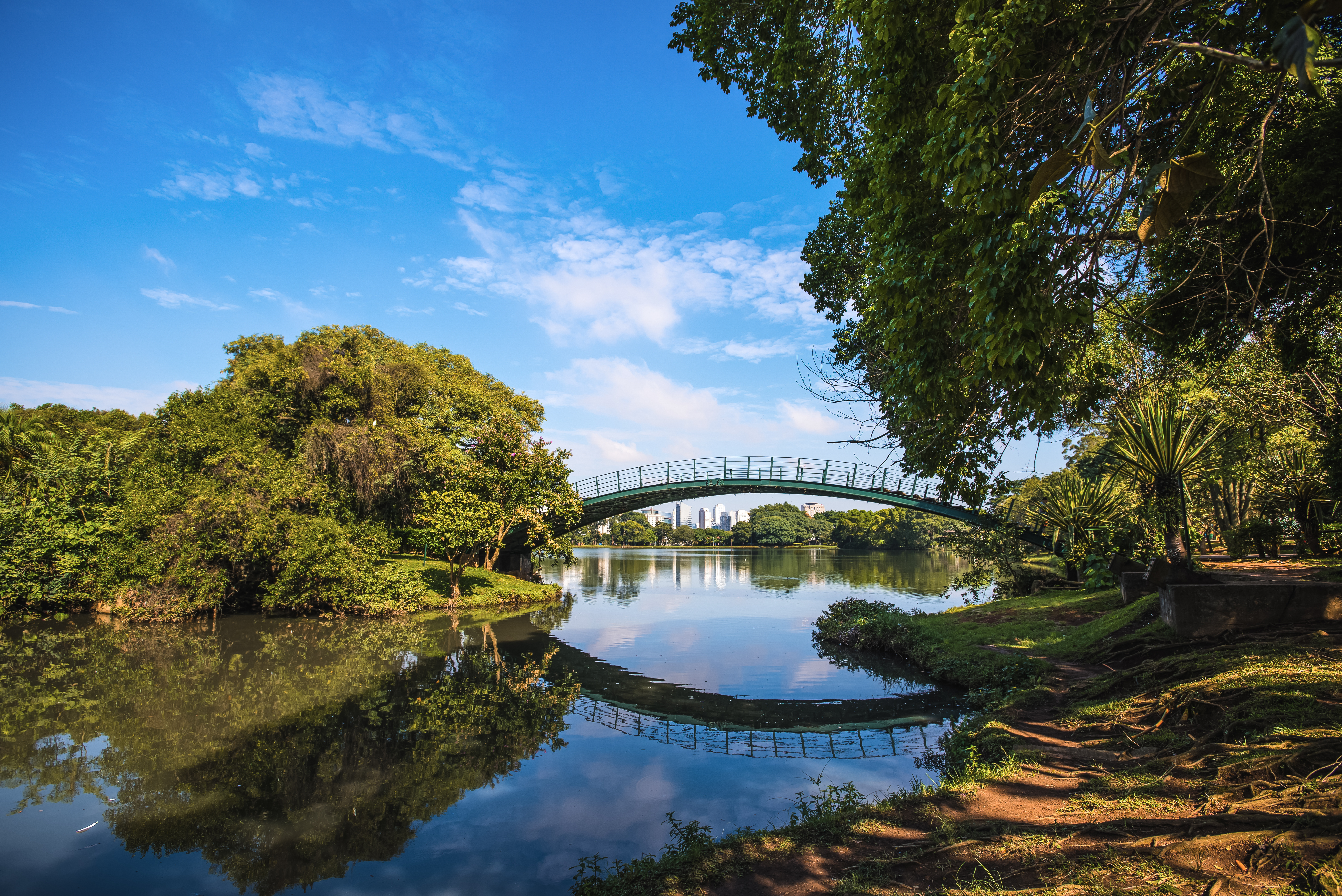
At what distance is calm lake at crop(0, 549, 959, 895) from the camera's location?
5.70 m

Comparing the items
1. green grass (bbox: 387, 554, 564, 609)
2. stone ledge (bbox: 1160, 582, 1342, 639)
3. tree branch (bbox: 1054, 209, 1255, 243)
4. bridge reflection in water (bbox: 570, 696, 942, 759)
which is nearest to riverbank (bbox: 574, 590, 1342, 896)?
stone ledge (bbox: 1160, 582, 1342, 639)

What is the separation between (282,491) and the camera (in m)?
18.2

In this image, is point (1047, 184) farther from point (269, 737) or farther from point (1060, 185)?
point (269, 737)

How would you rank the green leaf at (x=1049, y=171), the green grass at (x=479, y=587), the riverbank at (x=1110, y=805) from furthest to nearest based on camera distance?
the green grass at (x=479, y=587), the green leaf at (x=1049, y=171), the riverbank at (x=1110, y=805)

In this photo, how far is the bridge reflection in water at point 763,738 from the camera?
8586mm

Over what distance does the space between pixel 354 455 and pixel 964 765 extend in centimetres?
2099

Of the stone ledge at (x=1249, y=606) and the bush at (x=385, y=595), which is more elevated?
the stone ledge at (x=1249, y=606)

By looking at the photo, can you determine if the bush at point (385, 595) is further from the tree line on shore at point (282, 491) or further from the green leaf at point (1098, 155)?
the green leaf at point (1098, 155)

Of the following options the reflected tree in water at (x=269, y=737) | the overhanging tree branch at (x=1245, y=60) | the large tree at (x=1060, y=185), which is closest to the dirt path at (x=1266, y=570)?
the large tree at (x=1060, y=185)

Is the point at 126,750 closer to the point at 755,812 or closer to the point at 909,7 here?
the point at 755,812

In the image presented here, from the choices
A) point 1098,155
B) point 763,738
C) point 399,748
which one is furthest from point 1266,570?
point 399,748

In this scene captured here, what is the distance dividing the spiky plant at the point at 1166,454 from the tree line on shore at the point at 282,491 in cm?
1888

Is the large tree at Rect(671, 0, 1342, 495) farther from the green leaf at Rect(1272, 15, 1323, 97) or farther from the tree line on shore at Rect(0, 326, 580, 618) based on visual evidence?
the tree line on shore at Rect(0, 326, 580, 618)

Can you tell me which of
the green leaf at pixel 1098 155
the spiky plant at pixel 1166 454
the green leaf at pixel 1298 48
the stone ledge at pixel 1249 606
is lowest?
the stone ledge at pixel 1249 606
